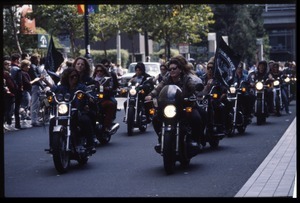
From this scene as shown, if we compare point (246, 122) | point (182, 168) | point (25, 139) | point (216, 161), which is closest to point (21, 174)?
point (182, 168)

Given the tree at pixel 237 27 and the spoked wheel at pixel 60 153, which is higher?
the tree at pixel 237 27

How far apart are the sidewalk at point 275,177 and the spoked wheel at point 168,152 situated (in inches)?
42.6

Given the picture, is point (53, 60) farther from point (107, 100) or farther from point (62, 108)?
point (62, 108)

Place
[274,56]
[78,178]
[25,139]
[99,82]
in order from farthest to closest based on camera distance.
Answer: [274,56]
[25,139]
[99,82]
[78,178]

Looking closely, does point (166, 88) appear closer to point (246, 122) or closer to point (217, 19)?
point (246, 122)

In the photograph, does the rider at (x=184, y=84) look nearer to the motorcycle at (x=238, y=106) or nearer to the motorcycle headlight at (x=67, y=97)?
the motorcycle headlight at (x=67, y=97)

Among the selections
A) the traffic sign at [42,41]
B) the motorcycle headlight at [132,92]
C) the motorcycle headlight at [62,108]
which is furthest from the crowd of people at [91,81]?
the traffic sign at [42,41]

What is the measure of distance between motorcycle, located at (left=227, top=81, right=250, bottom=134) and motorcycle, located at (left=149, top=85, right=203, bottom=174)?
4804mm

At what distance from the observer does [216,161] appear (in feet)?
38.0

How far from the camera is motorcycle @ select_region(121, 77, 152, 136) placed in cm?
1614

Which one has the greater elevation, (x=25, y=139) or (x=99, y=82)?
(x=99, y=82)

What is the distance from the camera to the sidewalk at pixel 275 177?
809 cm

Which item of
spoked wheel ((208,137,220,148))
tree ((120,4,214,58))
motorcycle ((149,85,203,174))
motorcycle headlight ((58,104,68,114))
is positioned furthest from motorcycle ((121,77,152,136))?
tree ((120,4,214,58))
